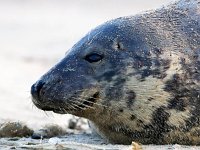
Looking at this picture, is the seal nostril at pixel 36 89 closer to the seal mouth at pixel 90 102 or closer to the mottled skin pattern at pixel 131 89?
the mottled skin pattern at pixel 131 89

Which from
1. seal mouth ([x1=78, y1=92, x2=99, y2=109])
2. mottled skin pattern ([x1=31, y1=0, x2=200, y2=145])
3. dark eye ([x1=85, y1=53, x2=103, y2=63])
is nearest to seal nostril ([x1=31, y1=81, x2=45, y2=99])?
mottled skin pattern ([x1=31, y1=0, x2=200, y2=145])

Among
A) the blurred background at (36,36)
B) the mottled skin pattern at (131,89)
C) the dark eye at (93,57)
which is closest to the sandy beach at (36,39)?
the blurred background at (36,36)

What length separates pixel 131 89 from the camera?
21.5ft

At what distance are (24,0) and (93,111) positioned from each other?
2016 centimetres

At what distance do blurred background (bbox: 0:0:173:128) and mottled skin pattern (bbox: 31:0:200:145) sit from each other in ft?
1.48

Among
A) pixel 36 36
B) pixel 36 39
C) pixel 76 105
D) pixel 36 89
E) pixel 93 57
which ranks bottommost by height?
pixel 76 105

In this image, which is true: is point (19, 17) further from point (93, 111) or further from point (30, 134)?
point (93, 111)

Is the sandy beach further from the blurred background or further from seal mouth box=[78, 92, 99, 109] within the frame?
seal mouth box=[78, 92, 99, 109]

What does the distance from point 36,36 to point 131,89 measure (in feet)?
43.4

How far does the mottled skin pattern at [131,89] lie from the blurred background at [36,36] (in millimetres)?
451

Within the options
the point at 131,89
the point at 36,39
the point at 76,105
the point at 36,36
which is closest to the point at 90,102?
the point at 76,105

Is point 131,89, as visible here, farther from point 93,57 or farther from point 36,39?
point 36,39

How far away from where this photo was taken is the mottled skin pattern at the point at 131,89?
6539 millimetres

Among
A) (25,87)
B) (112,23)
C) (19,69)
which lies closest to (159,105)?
(112,23)
